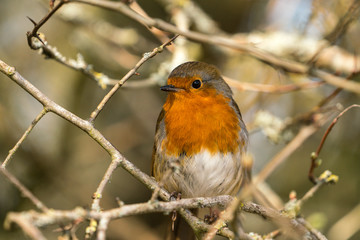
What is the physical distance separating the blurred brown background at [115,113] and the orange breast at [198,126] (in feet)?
2.54

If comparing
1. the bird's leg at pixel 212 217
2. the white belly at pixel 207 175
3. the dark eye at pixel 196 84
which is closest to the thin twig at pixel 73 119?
the white belly at pixel 207 175

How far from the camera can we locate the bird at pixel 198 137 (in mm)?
3514

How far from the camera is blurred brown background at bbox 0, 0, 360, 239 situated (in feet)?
16.1

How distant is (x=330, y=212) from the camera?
5.02 metres

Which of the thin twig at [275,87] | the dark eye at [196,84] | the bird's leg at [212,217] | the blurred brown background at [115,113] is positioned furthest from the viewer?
the blurred brown background at [115,113]

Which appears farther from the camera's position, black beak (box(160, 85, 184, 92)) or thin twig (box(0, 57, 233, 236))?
black beak (box(160, 85, 184, 92))

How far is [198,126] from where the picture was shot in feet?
11.6

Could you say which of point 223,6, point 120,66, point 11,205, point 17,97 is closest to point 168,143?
point 120,66

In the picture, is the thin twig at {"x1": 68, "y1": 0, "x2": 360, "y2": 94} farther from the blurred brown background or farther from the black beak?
the blurred brown background

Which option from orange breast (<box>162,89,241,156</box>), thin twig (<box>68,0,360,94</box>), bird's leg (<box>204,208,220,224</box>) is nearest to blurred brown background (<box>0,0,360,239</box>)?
orange breast (<box>162,89,241,156</box>)

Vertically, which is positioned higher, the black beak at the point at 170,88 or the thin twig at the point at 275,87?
the thin twig at the point at 275,87

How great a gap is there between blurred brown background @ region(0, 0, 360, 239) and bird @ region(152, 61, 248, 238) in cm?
65

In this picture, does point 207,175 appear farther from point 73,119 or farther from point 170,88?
point 73,119

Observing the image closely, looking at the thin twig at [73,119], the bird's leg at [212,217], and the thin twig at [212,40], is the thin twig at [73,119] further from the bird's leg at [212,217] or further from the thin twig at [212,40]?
the bird's leg at [212,217]
